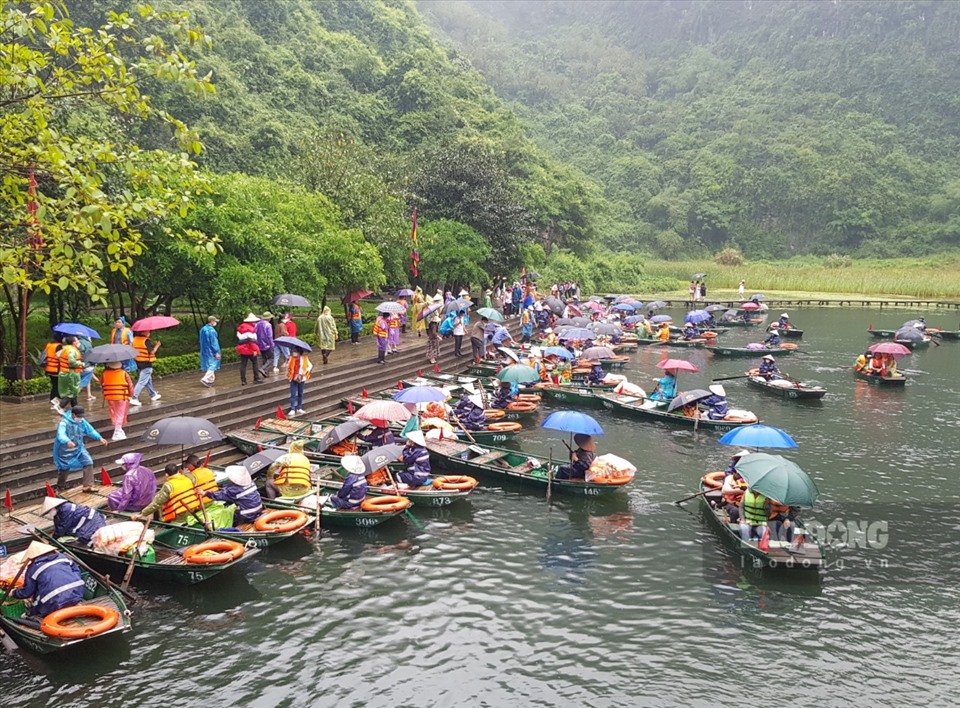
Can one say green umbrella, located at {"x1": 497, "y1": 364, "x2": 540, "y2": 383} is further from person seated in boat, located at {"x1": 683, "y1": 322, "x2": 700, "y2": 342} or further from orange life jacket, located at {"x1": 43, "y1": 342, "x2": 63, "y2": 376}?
person seated in boat, located at {"x1": 683, "y1": 322, "x2": 700, "y2": 342}

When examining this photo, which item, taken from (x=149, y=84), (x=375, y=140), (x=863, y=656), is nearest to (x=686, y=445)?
(x=863, y=656)

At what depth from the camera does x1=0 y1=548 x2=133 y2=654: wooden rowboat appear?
372 inches

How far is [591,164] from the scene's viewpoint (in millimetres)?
106812

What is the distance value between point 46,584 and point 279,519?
416 centimetres

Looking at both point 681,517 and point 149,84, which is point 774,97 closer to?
point 149,84

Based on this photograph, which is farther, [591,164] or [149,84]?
[591,164]

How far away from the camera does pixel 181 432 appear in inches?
528

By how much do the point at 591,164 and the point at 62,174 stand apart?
4047 inches

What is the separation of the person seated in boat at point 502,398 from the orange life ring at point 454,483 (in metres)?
7.43

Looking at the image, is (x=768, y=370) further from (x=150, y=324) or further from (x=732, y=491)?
(x=150, y=324)

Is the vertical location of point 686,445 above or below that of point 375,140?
below

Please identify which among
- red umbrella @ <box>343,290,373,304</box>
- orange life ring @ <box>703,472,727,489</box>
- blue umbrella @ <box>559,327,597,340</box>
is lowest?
orange life ring @ <box>703,472,727,489</box>

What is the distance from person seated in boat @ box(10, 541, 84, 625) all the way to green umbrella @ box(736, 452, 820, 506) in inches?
406

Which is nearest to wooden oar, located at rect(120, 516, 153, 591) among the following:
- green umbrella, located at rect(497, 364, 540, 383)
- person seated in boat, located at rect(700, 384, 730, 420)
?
green umbrella, located at rect(497, 364, 540, 383)
